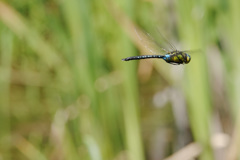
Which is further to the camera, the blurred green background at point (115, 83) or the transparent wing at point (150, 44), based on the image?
the blurred green background at point (115, 83)

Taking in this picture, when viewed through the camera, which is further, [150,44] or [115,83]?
[115,83]

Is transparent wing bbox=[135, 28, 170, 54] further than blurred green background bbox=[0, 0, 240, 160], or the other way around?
blurred green background bbox=[0, 0, 240, 160]

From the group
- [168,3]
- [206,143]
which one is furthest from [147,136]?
[206,143]

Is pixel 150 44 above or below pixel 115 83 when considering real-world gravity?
below

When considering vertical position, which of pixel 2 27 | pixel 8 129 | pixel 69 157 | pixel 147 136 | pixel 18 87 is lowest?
pixel 69 157

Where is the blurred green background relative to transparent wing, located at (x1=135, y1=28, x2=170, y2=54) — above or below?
above

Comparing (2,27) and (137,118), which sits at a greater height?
(2,27)

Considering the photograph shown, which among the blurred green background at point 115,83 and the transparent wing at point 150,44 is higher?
the blurred green background at point 115,83

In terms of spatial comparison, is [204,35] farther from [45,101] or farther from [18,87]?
[18,87]
